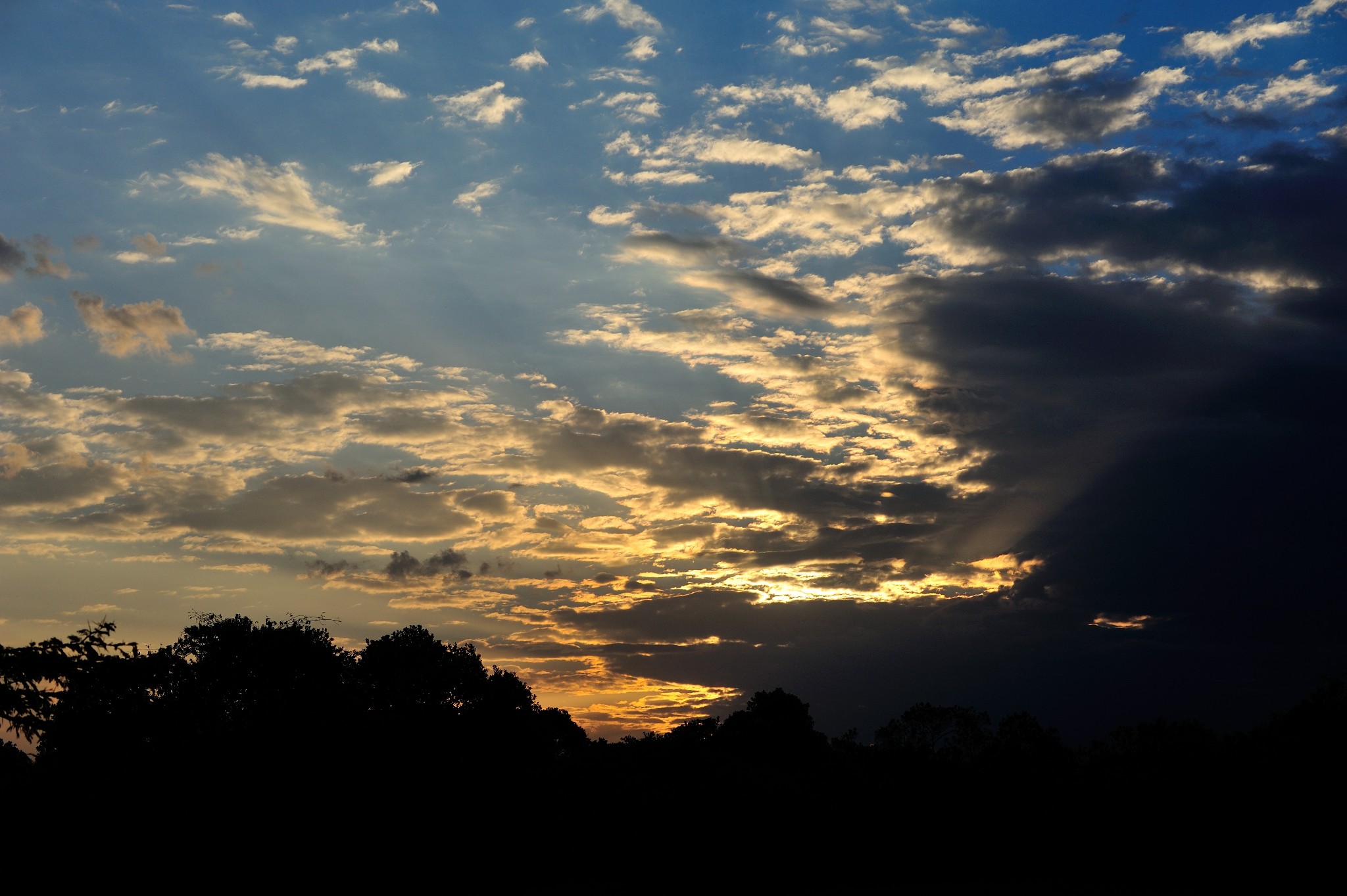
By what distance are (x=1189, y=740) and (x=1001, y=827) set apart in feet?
55.0

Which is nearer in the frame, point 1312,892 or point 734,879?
point 1312,892

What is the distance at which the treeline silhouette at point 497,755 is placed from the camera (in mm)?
50062

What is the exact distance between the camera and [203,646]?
5925cm

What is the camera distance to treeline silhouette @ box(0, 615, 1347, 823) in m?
50.1

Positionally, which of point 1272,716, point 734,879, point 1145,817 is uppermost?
point 1272,716

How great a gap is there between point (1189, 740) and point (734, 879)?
111 feet

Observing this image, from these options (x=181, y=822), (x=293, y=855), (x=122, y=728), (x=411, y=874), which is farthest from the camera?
(x=411, y=874)

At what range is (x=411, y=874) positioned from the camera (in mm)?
54500

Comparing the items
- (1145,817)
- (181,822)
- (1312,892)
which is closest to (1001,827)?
(1145,817)

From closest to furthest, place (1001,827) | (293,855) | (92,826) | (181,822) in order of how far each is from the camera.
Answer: (92,826) < (181,822) < (293,855) < (1001,827)

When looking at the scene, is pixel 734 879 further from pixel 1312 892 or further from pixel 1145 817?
pixel 1312 892

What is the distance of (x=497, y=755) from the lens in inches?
2739

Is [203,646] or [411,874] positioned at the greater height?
[203,646]

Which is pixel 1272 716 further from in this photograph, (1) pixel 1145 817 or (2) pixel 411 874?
(2) pixel 411 874
